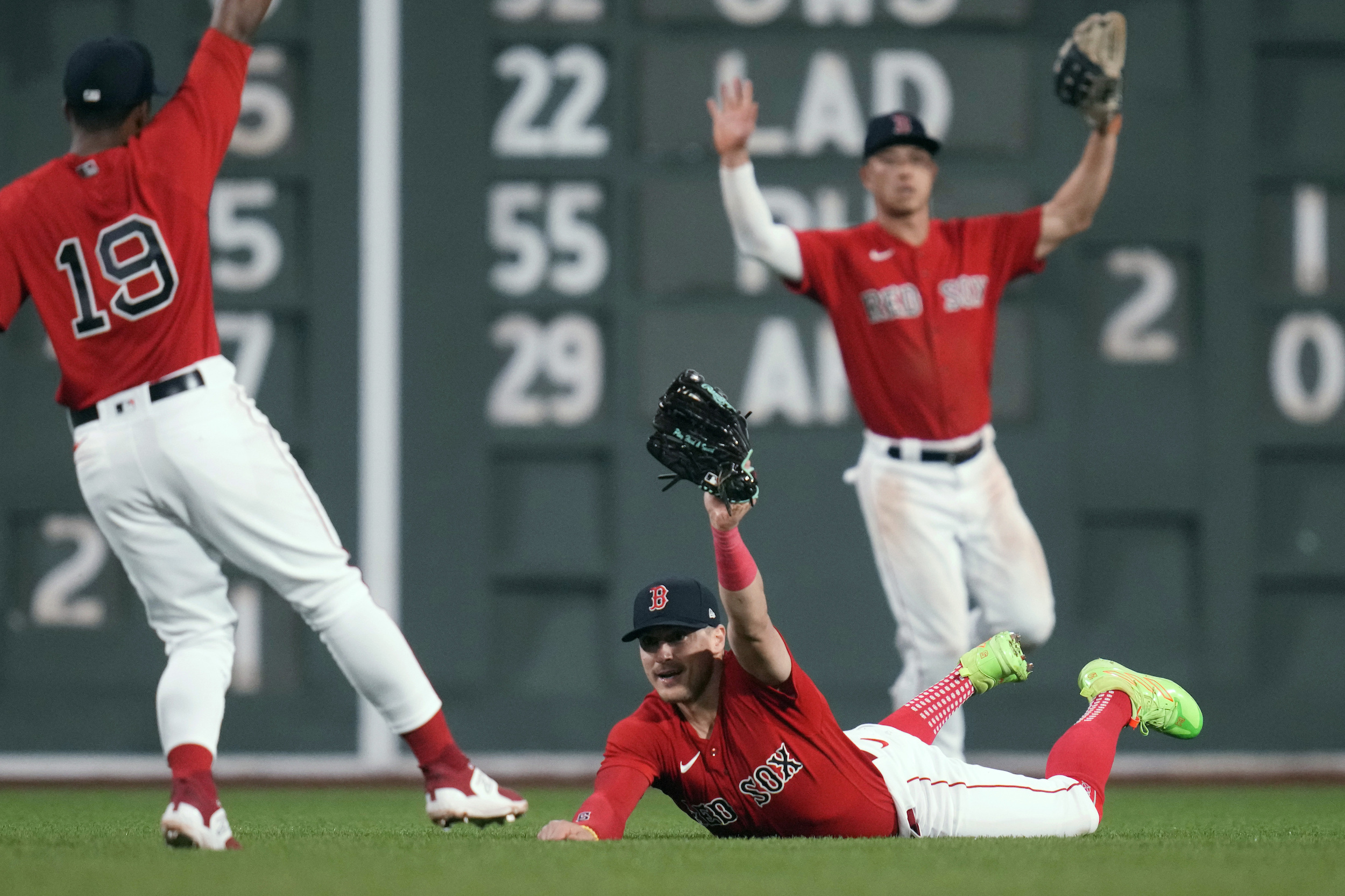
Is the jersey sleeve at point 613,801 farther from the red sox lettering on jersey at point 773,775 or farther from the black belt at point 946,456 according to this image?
the black belt at point 946,456

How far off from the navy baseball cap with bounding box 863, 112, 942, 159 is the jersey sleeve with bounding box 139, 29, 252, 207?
1861 millimetres

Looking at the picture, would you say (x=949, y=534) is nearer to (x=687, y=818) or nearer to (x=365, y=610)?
(x=687, y=818)

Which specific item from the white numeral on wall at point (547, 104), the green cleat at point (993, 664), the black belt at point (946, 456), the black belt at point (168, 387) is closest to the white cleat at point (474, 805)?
the black belt at point (168, 387)

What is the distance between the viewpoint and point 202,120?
3367 mm

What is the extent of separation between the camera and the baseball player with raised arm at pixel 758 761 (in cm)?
336

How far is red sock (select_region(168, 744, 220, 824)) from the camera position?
316 centimetres

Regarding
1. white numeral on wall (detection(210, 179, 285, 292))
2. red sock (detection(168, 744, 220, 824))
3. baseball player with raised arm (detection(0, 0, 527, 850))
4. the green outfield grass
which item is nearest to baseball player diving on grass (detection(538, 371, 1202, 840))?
the green outfield grass

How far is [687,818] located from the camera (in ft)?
15.1

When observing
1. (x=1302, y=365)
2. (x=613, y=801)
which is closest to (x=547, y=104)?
(x=1302, y=365)

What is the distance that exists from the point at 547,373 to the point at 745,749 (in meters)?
2.65

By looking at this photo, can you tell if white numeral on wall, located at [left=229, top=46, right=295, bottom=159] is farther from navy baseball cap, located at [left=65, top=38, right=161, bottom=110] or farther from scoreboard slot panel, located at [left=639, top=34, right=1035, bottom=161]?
navy baseball cap, located at [left=65, top=38, right=161, bottom=110]

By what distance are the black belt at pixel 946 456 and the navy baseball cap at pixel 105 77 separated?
215 cm

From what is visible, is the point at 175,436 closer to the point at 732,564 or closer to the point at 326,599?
the point at 326,599

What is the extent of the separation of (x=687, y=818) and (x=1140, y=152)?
288 cm
